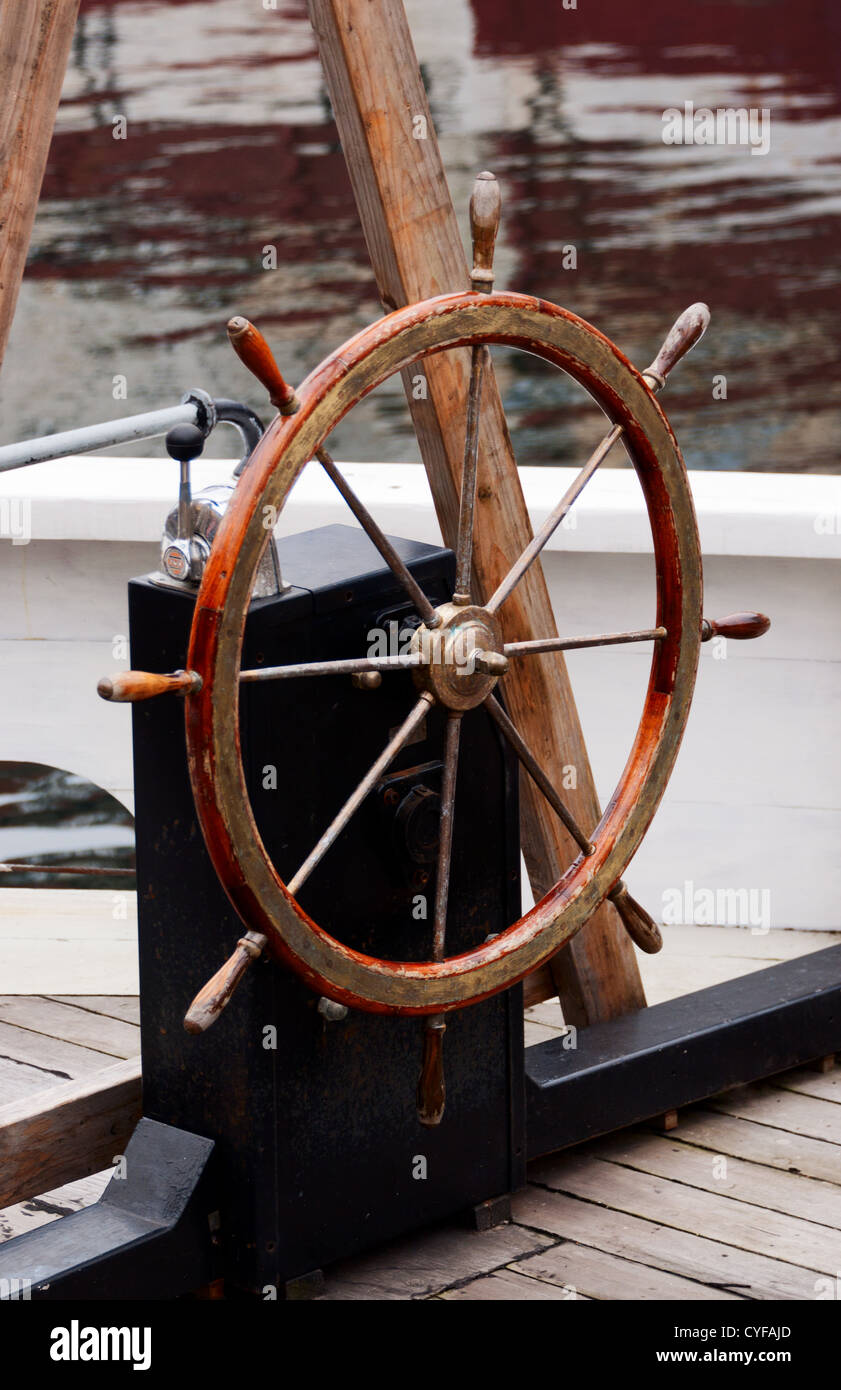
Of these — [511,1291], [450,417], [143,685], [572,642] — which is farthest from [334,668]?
[511,1291]

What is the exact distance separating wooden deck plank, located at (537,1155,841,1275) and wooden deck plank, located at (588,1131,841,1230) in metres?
0.02

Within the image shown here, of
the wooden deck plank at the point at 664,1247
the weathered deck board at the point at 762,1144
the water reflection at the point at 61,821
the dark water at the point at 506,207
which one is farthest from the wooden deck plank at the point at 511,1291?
the dark water at the point at 506,207

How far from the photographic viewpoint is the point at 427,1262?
2.17 meters

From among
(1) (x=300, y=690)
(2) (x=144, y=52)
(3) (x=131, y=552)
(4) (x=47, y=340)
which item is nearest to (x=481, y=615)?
(1) (x=300, y=690)

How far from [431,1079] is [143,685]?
0.60 metres

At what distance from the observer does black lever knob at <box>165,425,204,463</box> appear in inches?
75.1

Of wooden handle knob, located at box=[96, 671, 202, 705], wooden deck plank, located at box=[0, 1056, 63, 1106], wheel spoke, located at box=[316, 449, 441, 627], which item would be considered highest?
wheel spoke, located at box=[316, 449, 441, 627]

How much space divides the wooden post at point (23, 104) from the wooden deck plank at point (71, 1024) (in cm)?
116

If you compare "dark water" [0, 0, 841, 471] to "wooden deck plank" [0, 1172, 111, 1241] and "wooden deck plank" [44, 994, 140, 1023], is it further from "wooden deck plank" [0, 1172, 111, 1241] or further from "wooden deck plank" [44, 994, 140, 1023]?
"wooden deck plank" [0, 1172, 111, 1241]

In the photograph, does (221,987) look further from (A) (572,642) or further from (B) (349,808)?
(A) (572,642)

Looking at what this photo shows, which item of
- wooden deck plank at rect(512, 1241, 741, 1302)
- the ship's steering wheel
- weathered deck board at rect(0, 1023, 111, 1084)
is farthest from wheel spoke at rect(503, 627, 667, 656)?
weathered deck board at rect(0, 1023, 111, 1084)

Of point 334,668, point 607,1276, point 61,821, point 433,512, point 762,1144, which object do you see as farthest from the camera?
point 61,821

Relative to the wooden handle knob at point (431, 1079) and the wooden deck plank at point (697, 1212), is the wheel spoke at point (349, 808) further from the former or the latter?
the wooden deck plank at point (697, 1212)

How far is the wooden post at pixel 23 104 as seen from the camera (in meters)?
1.92
